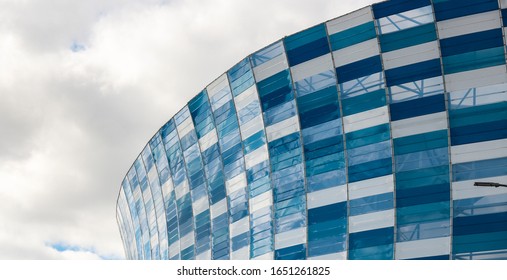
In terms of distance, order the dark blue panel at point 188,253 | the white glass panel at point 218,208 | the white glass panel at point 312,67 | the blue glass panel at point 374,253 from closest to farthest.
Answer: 1. the blue glass panel at point 374,253
2. the white glass panel at point 312,67
3. the white glass panel at point 218,208
4. the dark blue panel at point 188,253

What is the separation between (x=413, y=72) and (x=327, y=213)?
34.7 feet

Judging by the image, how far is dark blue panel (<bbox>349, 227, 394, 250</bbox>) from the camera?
38991 mm

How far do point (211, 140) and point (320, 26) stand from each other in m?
12.8

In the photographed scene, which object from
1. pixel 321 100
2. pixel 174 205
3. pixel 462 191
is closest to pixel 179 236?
pixel 174 205

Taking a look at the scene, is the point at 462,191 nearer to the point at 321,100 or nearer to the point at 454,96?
the point at 454,96

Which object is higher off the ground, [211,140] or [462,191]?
[211,140]

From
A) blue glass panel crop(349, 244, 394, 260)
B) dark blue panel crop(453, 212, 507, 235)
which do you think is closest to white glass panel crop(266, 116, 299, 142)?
blue glass panel crop(349, 244, 394, 260)

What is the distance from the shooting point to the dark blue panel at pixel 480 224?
36875 millimetres

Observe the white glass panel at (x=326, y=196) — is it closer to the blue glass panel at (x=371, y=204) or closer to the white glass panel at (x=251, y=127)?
the blue glass panel at (x=371, y=204)

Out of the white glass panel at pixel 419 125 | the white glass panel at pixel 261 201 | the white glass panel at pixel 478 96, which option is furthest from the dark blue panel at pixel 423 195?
the white glass panel at pixel 261 201

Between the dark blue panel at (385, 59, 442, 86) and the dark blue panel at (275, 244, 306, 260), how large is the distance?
12.3m

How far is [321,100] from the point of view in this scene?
41.0 m

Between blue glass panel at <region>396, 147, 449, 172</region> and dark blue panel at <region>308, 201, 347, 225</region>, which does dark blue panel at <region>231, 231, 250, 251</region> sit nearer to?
dark blue panel at <region>308, 201, 347, 225</region>
